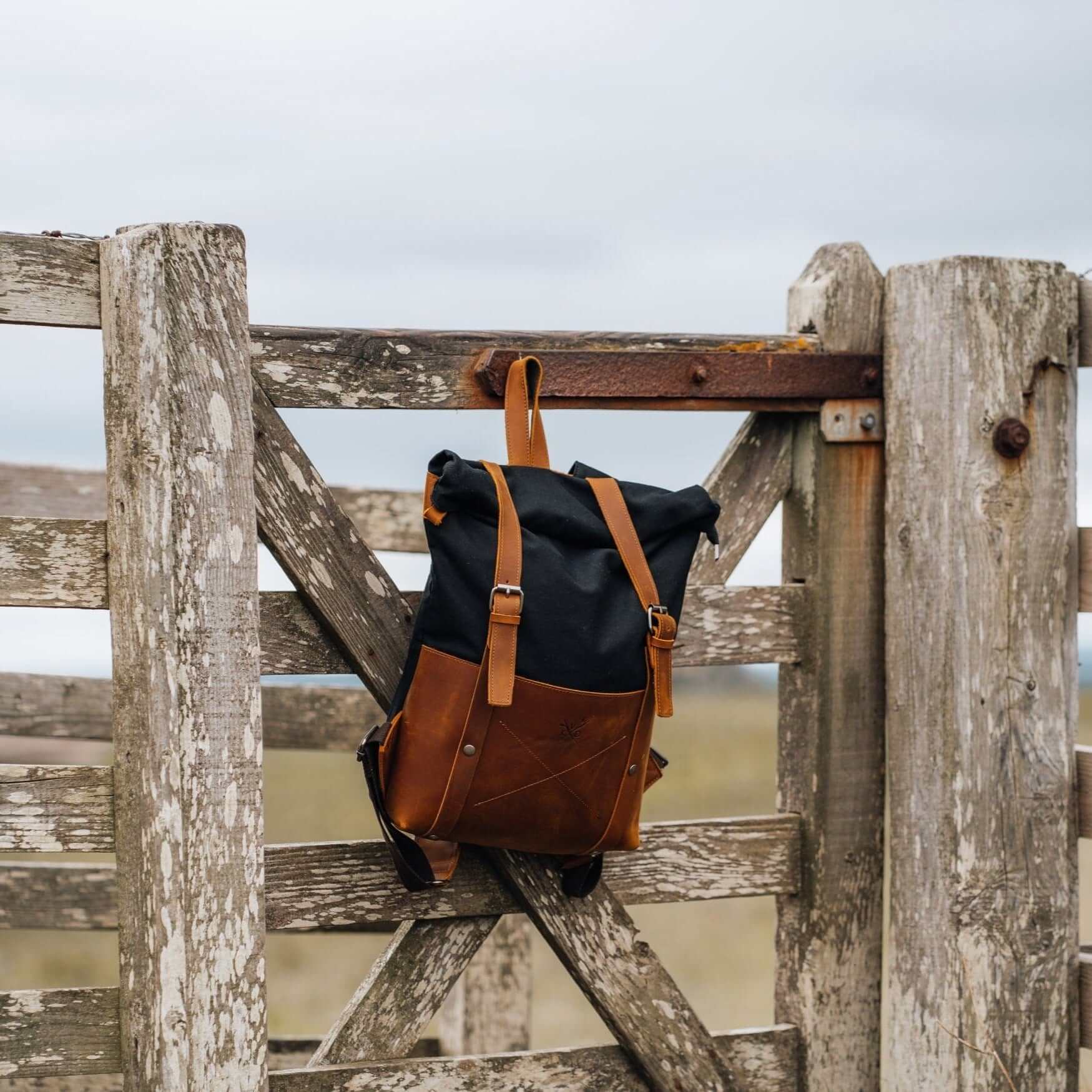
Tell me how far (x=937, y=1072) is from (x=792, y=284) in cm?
170

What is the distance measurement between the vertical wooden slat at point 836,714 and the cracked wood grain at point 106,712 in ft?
7.03

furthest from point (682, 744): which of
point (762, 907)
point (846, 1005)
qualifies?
point (846, 1005)

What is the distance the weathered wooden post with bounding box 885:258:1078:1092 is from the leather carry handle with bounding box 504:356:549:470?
82 cm

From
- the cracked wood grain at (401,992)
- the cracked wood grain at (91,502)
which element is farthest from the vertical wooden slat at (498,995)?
the cracked wood grain at (401,992)

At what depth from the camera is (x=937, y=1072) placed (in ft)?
9.43

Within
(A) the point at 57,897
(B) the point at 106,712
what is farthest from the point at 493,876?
(B) the point at 106,712

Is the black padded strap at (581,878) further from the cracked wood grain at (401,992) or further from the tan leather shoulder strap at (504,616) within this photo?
the tan leather shoulder strap at (504,616)

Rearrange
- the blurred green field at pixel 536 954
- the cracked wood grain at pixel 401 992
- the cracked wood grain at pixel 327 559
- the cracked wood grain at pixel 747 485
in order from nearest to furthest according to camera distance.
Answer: the cracked wood grain at pixel 327 559, the cracked wood grain at pixel 401 992, the cracked wood grain at pixel 747 485, the blurred green field at pixel 536 954

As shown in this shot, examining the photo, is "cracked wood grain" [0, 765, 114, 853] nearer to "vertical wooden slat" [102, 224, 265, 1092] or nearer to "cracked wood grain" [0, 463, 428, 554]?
"vertical wooden slat" [102, 224, 265, 1092]

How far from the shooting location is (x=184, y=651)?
2.37 m

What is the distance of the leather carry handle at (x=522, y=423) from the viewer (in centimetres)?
257

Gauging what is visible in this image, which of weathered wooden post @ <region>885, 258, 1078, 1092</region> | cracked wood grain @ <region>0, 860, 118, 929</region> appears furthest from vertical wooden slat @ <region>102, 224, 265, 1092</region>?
cracked wood grain @ <region>0, 860, 118, 929</region>

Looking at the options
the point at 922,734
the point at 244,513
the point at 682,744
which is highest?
the point at 244,513

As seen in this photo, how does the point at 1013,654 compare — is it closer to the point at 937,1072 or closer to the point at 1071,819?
the point at 1071,819
